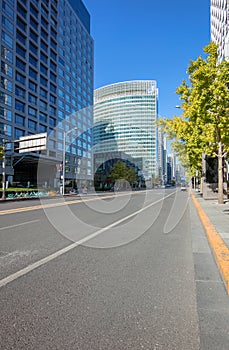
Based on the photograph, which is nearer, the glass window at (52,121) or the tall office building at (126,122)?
the glass window at (52,121)

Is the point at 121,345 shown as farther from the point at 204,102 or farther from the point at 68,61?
the point at 68,61

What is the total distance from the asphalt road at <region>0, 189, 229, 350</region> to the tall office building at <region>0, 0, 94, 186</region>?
41.3m

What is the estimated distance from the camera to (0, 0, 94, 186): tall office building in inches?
1975

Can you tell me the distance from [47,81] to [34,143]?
45.1 metres

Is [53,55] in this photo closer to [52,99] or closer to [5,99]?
[52,99]

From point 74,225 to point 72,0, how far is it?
3462 inches

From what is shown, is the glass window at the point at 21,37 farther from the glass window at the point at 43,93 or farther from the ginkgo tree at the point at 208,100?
the ginkgo tree at the point at 208,100

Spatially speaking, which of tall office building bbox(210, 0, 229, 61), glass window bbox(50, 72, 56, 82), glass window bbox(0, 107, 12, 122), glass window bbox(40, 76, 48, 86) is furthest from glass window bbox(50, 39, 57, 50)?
tall office building bbox(210, 0, 229, 61)

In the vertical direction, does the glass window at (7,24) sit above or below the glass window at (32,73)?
above

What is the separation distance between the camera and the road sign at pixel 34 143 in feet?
73.5

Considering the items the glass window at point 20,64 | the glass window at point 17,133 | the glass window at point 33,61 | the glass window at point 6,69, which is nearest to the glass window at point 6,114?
the glass window at point 17,133

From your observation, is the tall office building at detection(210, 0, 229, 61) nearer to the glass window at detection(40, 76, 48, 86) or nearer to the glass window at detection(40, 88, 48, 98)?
the glass window at detection(40, 76, 48, 86)

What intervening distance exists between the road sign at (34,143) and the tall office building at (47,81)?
21.6m

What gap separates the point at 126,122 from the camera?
94.7 meters
